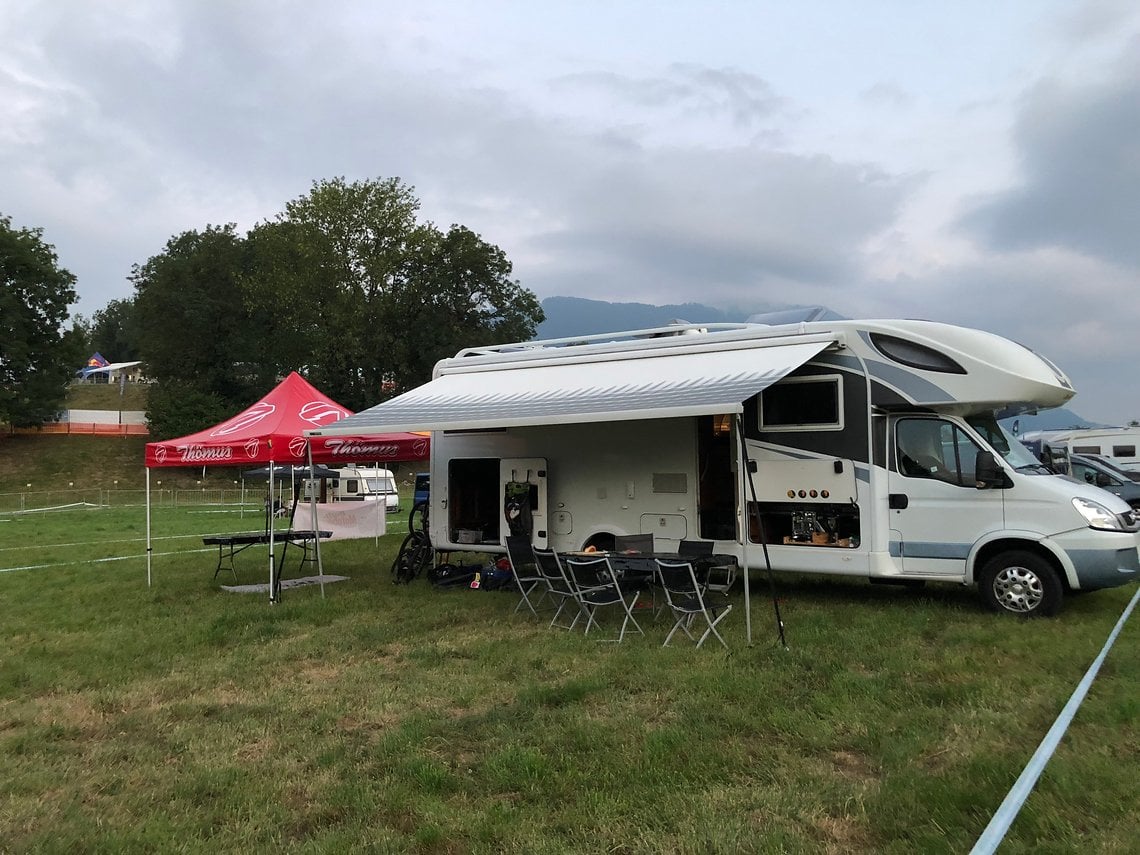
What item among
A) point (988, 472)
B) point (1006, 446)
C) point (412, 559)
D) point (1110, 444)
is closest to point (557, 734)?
point (988, 472)

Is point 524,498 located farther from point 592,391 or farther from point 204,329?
point 204,329

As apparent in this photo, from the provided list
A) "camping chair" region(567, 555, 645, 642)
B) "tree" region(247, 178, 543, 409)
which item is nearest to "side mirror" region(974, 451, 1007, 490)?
"camping chair" region(567, 555, 645, 642)

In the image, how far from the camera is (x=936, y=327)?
750 centimetres

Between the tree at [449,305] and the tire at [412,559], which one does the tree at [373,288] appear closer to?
the tree at [449,305]

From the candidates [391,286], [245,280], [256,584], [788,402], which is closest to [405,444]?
[256,584]

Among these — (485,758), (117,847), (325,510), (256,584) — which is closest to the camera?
(117,847)

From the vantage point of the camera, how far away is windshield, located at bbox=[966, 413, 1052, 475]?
7.17 m

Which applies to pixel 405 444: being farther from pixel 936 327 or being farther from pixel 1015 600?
pixel 1015 600

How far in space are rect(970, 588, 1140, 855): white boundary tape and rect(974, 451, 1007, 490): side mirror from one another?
1.63 meters

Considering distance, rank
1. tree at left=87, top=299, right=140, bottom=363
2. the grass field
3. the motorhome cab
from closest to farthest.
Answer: the grass field
the motorhome cab
tree at left=87, top=299, right=140, bottom=363

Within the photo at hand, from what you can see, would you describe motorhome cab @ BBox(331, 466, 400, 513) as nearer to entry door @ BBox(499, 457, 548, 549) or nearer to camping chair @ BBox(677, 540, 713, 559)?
entry door @ BBox(499, 457, 548, 549)

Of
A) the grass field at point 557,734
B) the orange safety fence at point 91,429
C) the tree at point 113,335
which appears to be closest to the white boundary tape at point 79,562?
the grass field at point 557,734

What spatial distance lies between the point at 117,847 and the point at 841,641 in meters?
4.92

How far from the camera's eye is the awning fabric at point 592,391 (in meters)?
6.52
